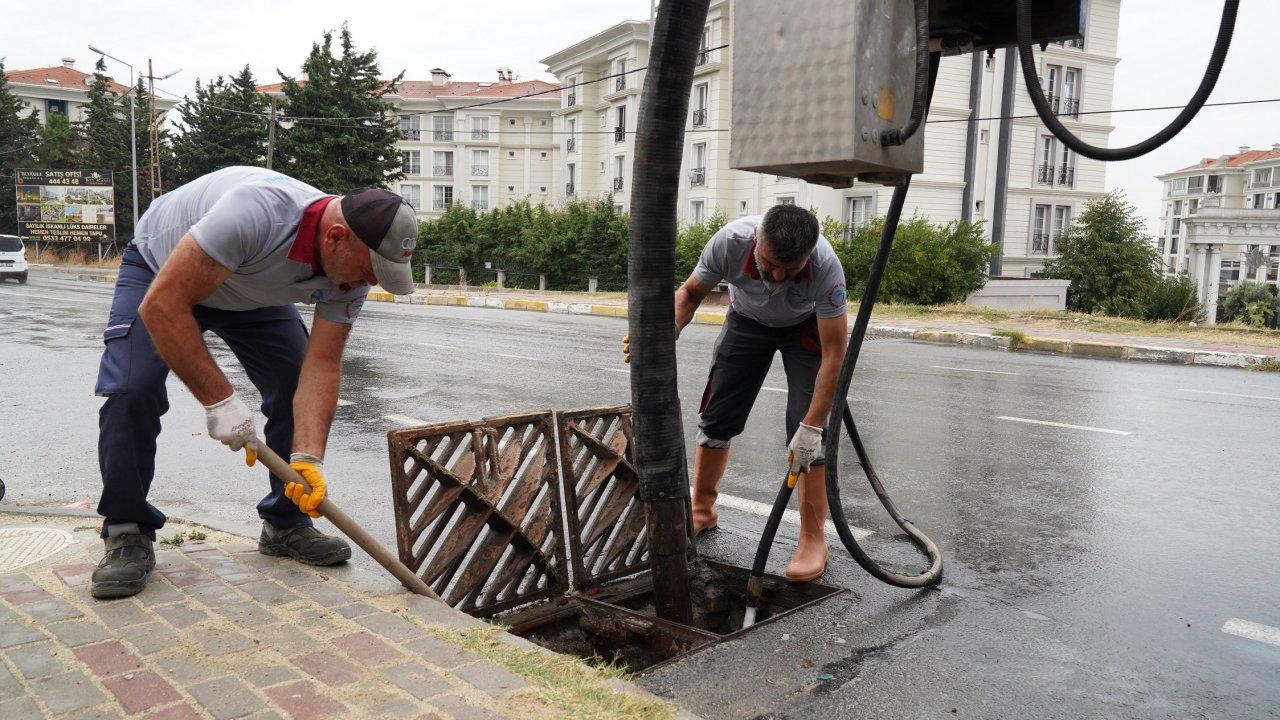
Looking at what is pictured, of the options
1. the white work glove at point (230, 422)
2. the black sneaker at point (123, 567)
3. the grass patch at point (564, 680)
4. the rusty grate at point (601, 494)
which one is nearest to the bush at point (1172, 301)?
the rusty grate at point (601, 494)

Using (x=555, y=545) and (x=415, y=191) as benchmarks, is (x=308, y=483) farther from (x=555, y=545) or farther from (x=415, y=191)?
(x=415, y=191)

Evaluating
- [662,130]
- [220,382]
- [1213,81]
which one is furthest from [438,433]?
[1213,81]

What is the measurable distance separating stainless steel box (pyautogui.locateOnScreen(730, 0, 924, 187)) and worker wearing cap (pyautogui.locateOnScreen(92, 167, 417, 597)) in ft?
3.93

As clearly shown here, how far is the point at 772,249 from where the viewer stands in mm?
3434

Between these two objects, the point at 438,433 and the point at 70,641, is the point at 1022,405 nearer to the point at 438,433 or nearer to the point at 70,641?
the point at 438,433

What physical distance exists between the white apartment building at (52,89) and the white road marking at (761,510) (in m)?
70.1

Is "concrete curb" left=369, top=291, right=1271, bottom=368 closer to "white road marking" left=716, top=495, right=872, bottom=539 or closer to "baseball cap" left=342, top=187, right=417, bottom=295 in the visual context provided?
"white road marking" left=716, top=495, right=872, bottom=539

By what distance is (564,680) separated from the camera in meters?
2.54

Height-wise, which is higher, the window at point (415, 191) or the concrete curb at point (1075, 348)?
the window at point (415, 191)

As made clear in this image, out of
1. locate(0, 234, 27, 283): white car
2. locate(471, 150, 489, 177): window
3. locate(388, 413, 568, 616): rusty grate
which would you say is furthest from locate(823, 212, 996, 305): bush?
locate(471, 150, 489, 177): window

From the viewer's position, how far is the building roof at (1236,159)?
9175cm

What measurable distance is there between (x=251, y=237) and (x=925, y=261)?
20.5 meters

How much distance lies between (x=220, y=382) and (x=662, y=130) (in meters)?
1.60

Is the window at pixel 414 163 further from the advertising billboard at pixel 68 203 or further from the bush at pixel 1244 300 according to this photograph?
the bush at pixel 1244 300
